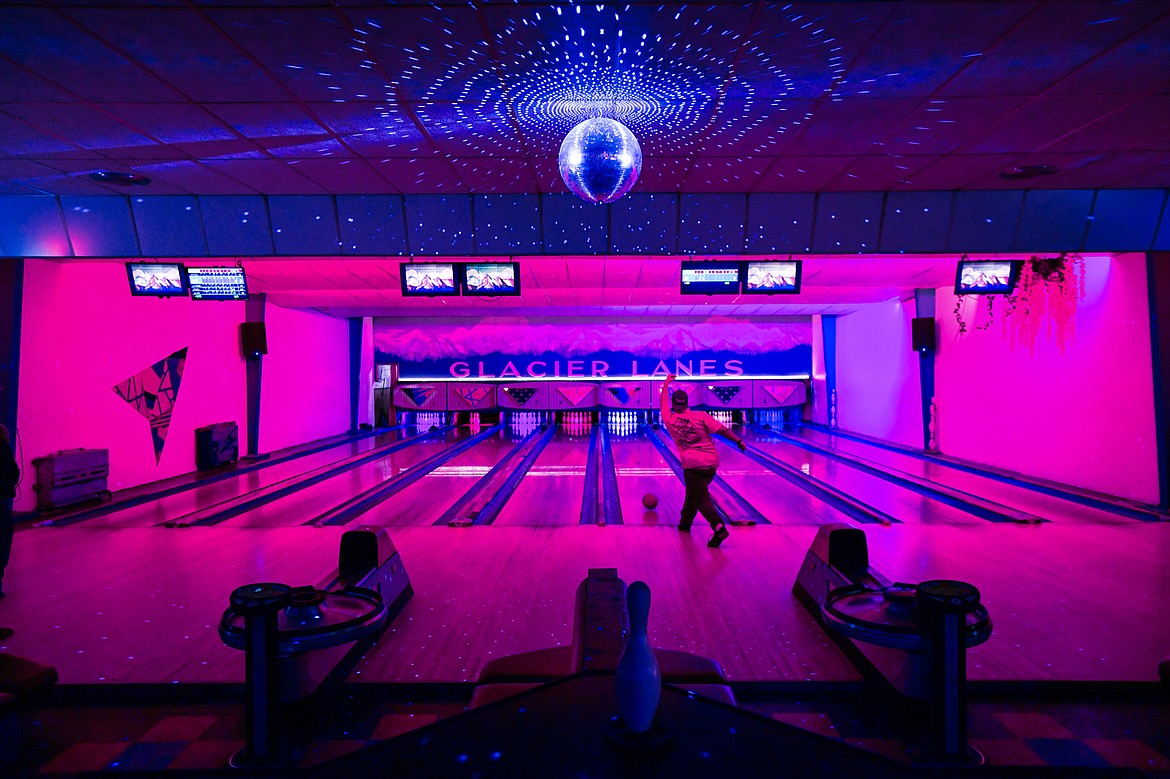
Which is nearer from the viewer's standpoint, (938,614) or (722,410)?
(938,614)

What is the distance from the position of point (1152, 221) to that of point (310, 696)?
285 inches

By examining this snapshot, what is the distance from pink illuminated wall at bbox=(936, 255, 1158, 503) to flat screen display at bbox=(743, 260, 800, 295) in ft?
10.0

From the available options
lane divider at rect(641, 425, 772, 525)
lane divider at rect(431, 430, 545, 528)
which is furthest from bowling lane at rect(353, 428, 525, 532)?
lane divider at rect(641, 425, 772, 525)

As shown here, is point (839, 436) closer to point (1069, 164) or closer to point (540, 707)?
point (1069, 164)

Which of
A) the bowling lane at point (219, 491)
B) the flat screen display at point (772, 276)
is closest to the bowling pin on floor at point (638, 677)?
the flat screen display at point (772, 276)

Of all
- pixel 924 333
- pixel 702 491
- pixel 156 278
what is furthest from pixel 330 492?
pixel 924 333

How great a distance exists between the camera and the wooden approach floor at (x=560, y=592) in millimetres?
2965

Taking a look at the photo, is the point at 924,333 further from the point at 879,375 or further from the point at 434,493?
the point at 434,493

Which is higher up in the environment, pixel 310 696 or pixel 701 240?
pixel 701 240

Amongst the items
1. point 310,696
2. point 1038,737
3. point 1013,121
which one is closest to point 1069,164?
Result: point 1013,121

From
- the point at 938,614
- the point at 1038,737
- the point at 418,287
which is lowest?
the point at 1038,737

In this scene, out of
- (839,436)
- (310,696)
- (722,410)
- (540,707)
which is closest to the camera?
(540,707)

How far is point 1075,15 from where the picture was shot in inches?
112

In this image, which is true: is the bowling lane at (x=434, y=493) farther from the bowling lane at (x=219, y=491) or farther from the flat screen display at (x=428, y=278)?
the flat screen display at (x=428, y=278)
